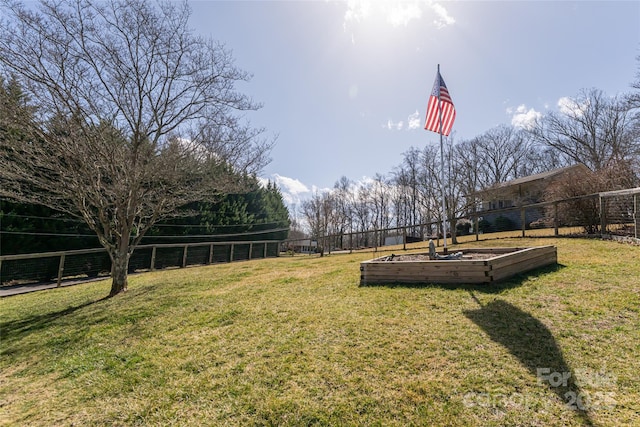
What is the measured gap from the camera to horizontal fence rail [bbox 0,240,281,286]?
8.93m

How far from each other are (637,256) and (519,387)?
19.0ft

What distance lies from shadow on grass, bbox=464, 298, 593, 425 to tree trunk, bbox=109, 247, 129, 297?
7531mm

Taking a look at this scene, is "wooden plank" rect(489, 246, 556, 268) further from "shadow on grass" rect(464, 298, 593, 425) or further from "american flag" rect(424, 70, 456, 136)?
"american flag" rect(424, 70, 456, 136)

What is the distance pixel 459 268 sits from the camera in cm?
477

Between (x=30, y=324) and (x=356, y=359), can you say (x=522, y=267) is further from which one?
(x=30, y=324)

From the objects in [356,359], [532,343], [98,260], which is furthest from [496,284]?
[98,260]

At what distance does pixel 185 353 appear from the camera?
Result: 11.2ft

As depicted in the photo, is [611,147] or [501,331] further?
[611,147]

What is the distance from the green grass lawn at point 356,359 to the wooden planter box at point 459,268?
0.23 metres

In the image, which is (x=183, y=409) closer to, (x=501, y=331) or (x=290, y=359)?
(x=290, y=359)

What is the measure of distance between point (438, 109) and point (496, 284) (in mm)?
4072

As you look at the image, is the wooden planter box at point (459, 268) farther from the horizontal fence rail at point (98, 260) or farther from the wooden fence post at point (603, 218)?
the horizontal fence rail at point (98, 260)

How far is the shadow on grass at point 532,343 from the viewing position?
213 centimetres

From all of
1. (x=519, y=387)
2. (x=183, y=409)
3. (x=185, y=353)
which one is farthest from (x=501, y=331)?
(x=185, y=353)
